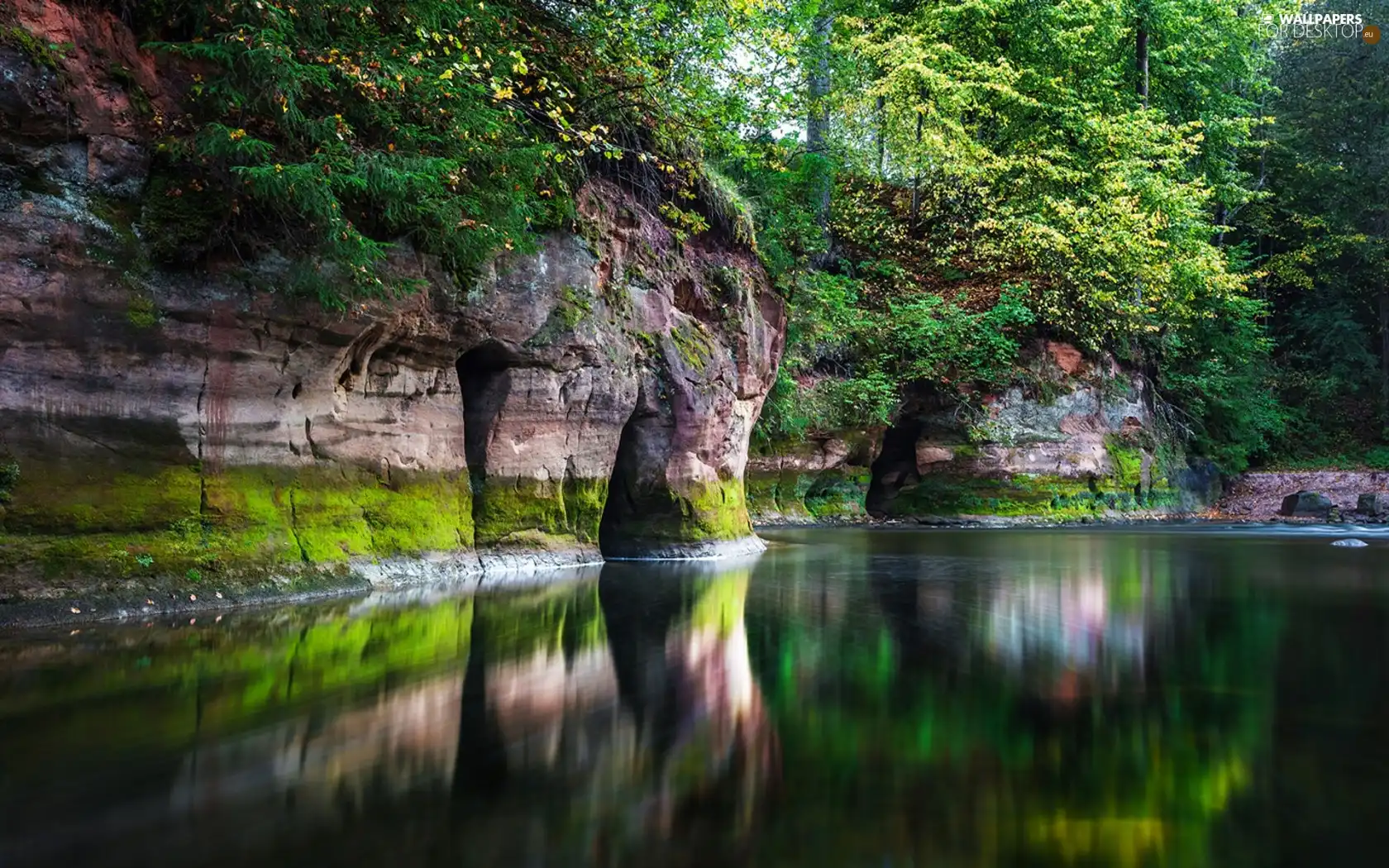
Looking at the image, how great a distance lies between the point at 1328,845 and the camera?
2.90 m

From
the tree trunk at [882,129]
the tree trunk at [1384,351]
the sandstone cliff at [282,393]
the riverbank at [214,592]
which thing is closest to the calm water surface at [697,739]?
the riverbank at [214,592]

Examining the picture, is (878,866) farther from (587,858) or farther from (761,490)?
(761,490)

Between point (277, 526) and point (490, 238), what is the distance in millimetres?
3648

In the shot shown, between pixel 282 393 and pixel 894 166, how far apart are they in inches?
935

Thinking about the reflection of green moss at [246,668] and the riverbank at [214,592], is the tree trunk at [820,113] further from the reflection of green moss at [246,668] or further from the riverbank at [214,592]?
the reflection of green moss at [246,668]

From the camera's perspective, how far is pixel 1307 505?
26625mm

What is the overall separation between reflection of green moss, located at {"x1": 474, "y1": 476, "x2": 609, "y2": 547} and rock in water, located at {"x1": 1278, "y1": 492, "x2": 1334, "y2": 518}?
79.4 ft

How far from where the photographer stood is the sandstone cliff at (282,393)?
684cm

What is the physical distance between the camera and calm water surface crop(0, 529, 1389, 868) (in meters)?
2.97

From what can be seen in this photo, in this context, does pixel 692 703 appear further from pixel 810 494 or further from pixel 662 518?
pixel 810 494

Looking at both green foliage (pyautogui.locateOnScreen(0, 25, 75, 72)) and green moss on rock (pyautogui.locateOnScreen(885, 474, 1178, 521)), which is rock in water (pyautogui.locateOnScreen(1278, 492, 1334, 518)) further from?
green foliage (pyautogui.locateOnScreen(0, 25, 75, 72))

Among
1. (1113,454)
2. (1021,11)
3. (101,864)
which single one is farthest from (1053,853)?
(1021,11)

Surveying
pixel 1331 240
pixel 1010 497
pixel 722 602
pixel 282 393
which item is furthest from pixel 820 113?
pixel 1331 240

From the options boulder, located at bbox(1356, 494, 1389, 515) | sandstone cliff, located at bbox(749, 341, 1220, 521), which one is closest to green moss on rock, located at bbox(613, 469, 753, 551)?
sandstone cliff, located at bbox(749, 341, 1220, 521)
